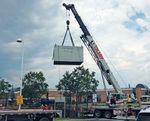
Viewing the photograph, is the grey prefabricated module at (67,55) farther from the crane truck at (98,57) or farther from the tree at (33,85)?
the tree at (33,85)

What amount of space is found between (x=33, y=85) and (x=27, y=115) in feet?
161

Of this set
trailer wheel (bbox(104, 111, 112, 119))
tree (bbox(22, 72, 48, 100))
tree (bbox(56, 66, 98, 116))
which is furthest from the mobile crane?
tree (bbox(22, 72, 48, 100))

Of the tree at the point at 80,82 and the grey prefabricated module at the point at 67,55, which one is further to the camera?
the tree at the point at 80,82

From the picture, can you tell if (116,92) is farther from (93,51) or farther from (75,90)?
(75,90)

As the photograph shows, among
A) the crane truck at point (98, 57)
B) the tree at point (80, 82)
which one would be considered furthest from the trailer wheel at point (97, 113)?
the tree at point (80, 82)

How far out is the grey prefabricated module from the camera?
1294 inches

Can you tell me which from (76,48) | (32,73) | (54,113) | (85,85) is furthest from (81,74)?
(54,113)

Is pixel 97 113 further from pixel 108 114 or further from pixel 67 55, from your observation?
pixel 67 55

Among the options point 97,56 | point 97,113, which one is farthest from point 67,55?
point 97,113

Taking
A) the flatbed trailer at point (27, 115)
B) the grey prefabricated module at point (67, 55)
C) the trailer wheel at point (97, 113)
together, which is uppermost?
the grey prefabricated module at point (67, 55)

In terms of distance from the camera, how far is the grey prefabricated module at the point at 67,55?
32.9 meters

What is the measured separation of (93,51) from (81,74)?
855 inches

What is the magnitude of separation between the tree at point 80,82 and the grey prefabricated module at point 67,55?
95.9 feet

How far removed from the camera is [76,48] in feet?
111
